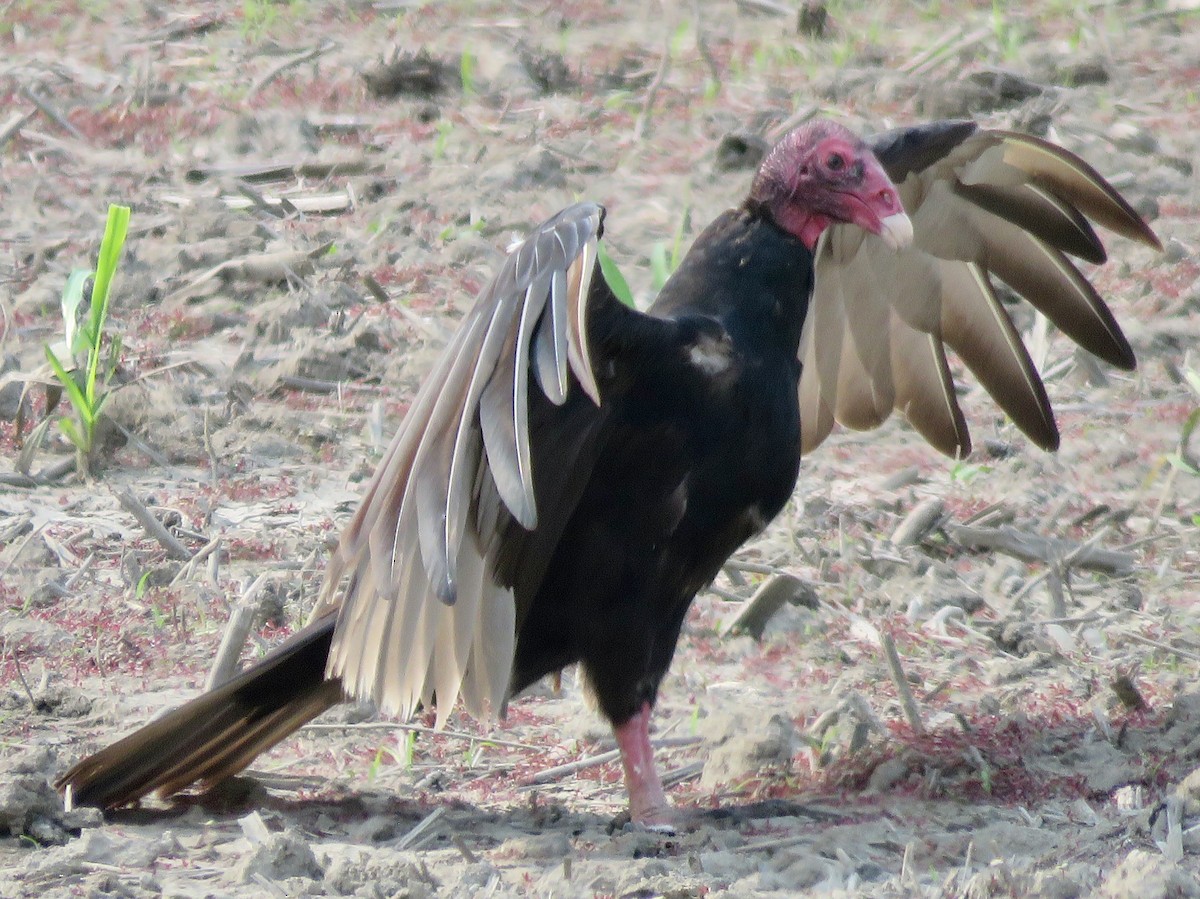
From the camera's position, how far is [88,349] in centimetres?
505

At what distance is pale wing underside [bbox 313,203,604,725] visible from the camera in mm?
2996

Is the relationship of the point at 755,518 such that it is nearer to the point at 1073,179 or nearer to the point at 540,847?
the point at 540,847

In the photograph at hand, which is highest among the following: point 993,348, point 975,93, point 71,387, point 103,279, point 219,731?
point 975,93

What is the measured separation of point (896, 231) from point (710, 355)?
0.65m

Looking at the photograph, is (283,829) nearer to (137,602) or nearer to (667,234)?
(137,602)

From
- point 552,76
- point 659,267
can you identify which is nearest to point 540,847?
point 659,267

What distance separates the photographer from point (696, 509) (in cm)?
363

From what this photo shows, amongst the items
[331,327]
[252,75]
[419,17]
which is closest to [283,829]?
[331,327]

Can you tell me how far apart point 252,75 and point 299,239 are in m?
1.94

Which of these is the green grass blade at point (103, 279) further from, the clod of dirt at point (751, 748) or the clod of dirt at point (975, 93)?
the clod of dirt at point (975, 93)

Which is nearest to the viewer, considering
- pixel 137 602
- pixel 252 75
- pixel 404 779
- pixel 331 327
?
pixel 404 779

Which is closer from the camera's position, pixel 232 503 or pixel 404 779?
pixel 404 779

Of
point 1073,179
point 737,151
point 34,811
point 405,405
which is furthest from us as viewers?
point 737,151

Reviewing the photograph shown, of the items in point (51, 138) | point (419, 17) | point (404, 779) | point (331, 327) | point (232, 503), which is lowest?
point (404, 779)
